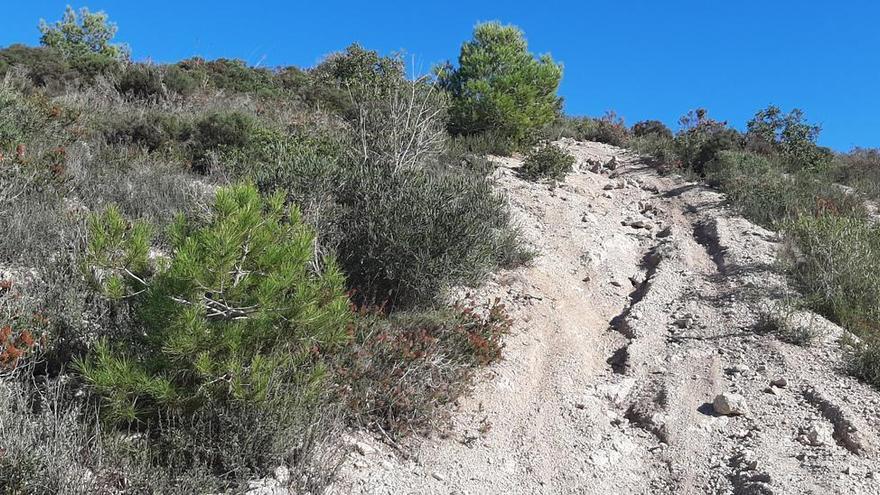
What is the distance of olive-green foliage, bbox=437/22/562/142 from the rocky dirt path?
4.88 meters

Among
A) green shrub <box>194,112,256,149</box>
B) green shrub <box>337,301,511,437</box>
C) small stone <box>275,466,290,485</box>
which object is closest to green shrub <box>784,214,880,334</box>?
green shrub <box>337,301,511,437</box>

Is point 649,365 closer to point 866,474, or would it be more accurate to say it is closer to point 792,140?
point 866,474

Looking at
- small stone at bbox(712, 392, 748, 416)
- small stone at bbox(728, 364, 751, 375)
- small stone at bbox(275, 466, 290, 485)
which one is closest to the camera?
small stone at bbox(275, 466, 290, 485)

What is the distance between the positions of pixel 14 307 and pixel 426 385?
9.62 feet

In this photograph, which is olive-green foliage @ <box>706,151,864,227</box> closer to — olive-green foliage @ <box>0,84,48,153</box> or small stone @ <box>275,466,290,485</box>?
small stone @ <box>275,466,290,485</box>

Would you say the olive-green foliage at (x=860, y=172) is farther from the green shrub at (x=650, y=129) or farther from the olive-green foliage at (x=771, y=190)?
the green shrub at (x=650, y=129)

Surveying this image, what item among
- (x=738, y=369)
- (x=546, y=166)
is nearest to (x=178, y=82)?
(x=546, y=166)

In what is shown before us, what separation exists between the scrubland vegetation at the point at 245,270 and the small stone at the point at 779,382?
2.46 feet

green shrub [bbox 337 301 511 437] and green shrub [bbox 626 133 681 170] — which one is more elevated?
green shrub [bbox 626 133 681 170]

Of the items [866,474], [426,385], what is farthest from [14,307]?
[866,474]

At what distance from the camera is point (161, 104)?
12398 mm

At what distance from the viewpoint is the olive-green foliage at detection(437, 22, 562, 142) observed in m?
13.6

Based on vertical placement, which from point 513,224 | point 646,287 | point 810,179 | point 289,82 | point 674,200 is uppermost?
point 289,82

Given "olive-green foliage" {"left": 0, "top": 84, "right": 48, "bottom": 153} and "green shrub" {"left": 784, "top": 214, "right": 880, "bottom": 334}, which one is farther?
"olive-green foliage" {"left": 0, "top": 84, "right": 48, "bottom": 153}
